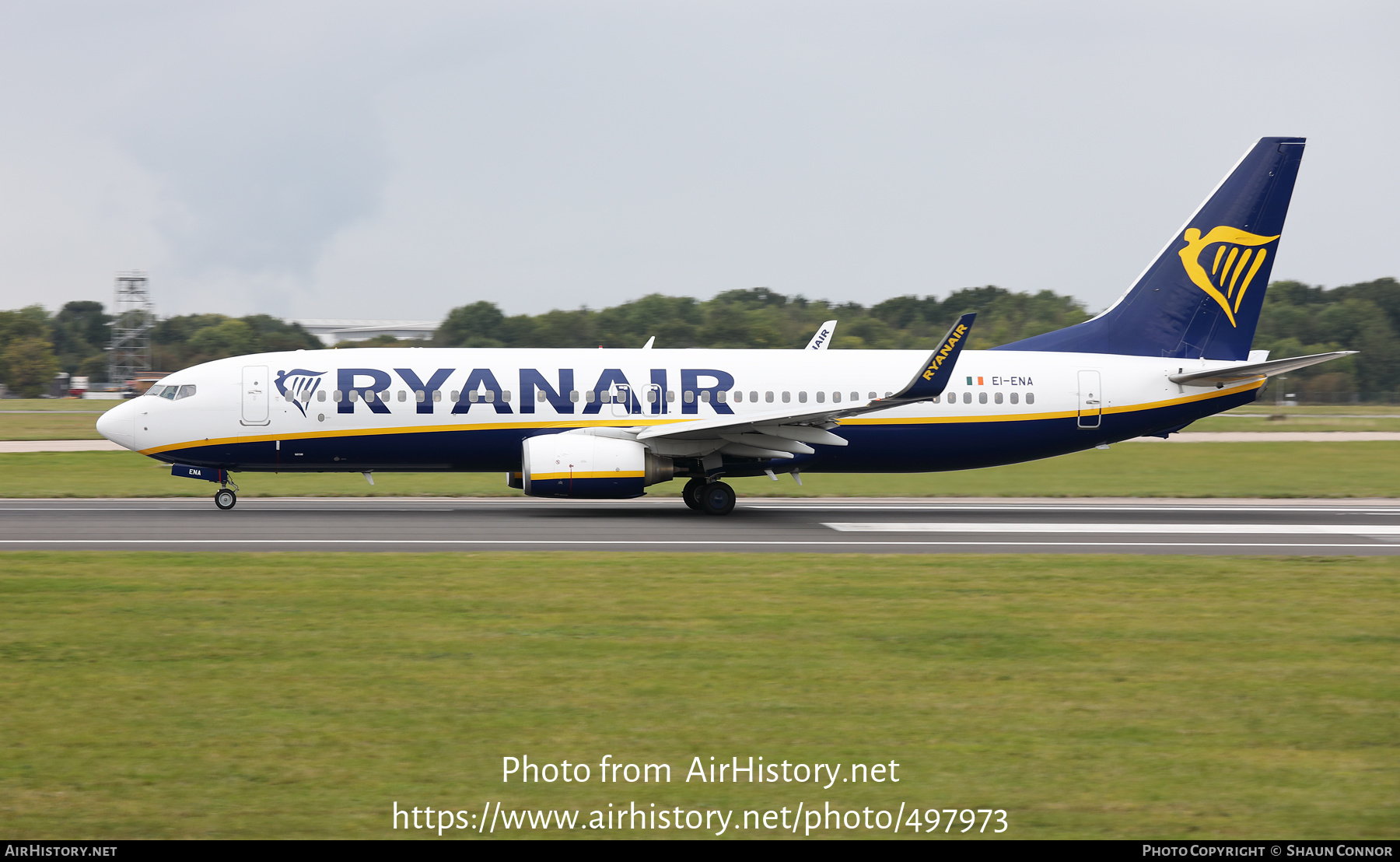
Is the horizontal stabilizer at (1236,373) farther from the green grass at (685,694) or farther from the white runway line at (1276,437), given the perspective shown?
the white runway line at (1276,437)

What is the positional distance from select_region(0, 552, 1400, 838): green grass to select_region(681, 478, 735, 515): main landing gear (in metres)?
8.85

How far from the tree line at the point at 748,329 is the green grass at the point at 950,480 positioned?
48.3 feet

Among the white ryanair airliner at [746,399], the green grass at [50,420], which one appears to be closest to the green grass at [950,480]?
the white ryanair airliner at [746,399]

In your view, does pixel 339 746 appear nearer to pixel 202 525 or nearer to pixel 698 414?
pixel 202 525

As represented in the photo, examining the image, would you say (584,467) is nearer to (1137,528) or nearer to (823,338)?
(823,338)

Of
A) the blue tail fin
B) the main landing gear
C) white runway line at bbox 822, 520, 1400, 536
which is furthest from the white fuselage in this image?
white runway line at bbox 822, 520, 1400, 536

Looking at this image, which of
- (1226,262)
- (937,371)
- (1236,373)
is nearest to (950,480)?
(1236,373)

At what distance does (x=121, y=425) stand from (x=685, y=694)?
18.4 m

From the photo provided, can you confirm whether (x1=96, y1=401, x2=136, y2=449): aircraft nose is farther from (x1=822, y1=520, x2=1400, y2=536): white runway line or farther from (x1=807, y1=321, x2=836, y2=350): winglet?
(x1=807, y1=321, x2=836, y2=350): winglet

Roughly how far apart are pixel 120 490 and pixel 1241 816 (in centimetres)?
2724

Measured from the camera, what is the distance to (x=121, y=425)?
925 inches

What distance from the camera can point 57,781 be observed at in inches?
274

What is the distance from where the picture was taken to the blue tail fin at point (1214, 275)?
2664cm

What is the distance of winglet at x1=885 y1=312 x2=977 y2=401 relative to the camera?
22188 millimetres
